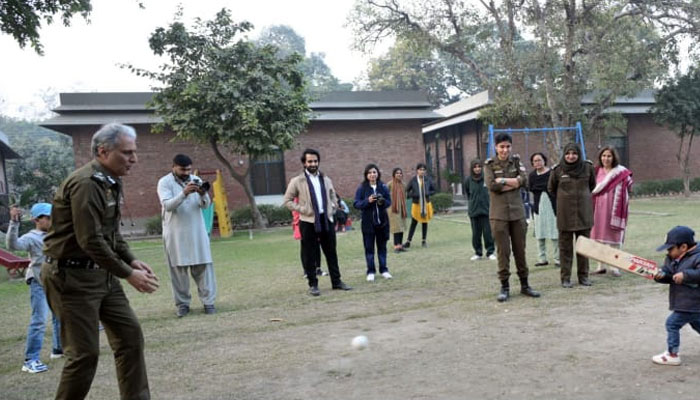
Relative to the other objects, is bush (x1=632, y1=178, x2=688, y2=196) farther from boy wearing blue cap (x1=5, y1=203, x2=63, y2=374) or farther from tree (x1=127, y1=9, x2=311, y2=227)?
boy wearing blue cap (x1=5, y1=203, x2=63, y2=374)

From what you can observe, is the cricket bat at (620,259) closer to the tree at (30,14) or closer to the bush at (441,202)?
the tree at (30,14)

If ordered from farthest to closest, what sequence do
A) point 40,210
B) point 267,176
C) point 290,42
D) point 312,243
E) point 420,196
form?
point 290,42 → point 267,176 → point 420,196 → point 312,243 → point 40,210

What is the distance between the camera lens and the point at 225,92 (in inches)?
608

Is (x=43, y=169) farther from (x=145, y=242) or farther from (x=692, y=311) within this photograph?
(x=692, y=311)

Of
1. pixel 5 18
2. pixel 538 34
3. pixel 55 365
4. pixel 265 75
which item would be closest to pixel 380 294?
pixel 55 365

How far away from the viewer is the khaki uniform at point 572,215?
6848 millimetres

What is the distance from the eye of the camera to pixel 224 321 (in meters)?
6.05

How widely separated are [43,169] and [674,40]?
2399 cm

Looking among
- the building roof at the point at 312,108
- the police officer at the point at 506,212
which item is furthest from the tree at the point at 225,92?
the police officer at the point at 506,212

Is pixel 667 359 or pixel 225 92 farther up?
pixel 225 92

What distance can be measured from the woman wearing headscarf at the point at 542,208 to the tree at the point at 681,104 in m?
17.1

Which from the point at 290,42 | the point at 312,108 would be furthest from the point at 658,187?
the point at 290,42

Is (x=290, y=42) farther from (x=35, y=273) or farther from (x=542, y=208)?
(x=35, y=273)

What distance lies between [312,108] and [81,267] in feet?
61.2
